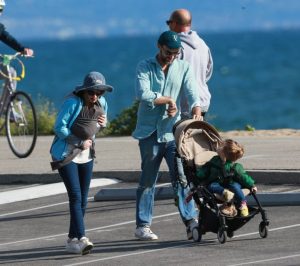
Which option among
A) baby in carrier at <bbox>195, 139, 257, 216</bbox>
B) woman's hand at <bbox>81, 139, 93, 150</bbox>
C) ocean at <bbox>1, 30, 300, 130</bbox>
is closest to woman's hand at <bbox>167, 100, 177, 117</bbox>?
baby in carrier at <bbox>195, 139, 257, 216</bbox>

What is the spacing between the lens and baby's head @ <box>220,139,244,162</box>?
13703 mm

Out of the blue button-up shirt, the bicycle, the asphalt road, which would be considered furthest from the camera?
the bicycle

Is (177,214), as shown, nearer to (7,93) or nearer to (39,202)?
(39,202)

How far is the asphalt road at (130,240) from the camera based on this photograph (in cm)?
1300

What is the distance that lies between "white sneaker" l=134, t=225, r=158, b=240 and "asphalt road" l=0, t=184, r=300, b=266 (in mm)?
58

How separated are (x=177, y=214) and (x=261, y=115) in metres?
68.5

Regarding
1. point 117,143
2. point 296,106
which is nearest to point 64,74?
point 296,106

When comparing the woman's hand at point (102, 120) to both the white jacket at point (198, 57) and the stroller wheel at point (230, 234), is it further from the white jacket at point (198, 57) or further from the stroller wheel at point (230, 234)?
the white jacket at point (198, 57)

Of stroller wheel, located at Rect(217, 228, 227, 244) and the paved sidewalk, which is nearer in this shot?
stroller wheel, located at Rect(217, 228, 227, 244)

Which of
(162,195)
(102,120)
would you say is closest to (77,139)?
(102,120)

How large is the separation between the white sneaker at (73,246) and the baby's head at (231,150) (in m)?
1.49

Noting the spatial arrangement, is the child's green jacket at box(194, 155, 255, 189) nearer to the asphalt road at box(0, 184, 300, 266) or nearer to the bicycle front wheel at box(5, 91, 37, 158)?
the asphalt road at box(0, 184, 300, 266)

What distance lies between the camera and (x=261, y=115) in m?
83.8

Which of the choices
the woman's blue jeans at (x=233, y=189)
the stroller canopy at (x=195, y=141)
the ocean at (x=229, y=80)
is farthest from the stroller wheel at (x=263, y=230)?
the ocean at (x=229, y=80)
